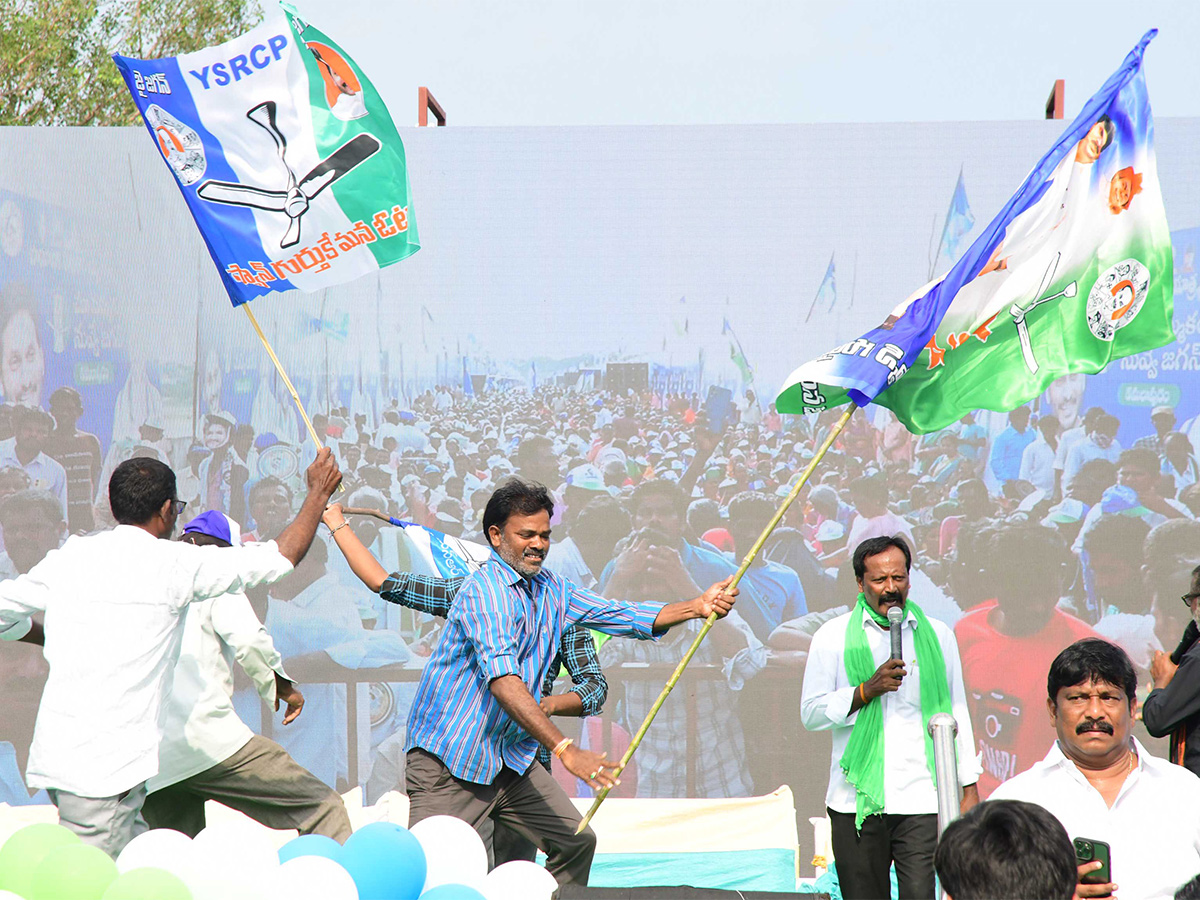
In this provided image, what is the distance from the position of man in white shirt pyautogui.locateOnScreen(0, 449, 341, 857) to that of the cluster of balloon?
1.45 ft

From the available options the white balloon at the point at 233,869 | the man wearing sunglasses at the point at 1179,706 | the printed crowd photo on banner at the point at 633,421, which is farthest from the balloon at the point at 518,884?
the printed crowd photo on banner at the point at 633,421

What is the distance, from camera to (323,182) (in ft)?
12.7

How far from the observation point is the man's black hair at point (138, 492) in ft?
10.0

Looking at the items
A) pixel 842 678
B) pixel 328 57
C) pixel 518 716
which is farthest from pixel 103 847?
pixel 328 57

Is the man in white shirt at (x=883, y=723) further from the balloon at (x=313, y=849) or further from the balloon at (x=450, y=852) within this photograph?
the balloon at (x=313, y=849)

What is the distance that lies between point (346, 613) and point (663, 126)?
2687 mm

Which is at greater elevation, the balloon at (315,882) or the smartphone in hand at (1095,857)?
the smartphone in hand at (1095,857)

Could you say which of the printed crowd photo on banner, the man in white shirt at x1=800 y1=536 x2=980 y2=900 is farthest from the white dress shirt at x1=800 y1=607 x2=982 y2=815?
the printed crowd photo on banner

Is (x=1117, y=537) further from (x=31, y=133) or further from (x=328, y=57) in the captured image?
(x=31, y=133)

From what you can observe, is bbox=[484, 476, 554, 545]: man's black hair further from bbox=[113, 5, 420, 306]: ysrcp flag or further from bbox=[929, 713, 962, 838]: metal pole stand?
bbox=[929, 713, 962, 838]: metal pole stand

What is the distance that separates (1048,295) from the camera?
324 cm

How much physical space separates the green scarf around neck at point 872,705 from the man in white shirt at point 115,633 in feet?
5.08

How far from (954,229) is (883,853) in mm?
3179

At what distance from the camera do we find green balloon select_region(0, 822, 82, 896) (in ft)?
7.72
